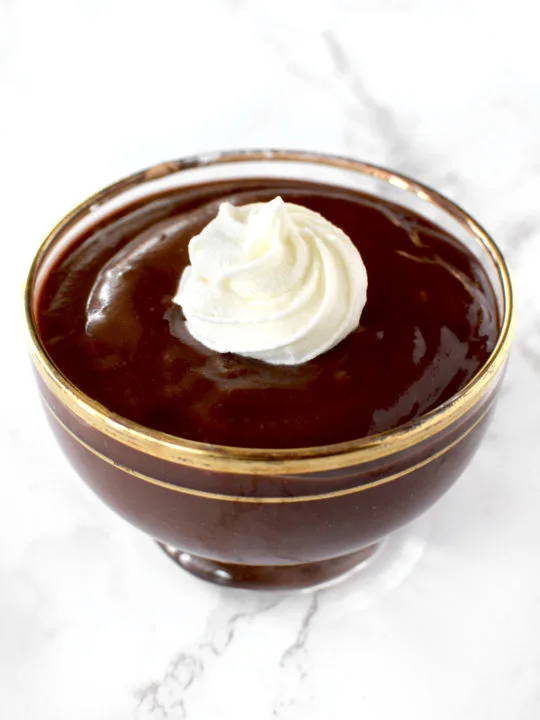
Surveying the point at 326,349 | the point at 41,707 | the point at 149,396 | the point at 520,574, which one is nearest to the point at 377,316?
the point at 326,349

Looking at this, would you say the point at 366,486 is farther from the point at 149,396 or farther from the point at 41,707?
the point at 41,707

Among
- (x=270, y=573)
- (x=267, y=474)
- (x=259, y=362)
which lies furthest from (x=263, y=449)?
(x=270, y=573)

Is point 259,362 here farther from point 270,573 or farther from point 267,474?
point 270,573

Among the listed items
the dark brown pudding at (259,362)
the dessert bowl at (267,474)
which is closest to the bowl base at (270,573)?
the dessert bowl at (267,474)

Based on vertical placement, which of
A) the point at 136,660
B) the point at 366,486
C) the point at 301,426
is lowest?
the point at 136,660

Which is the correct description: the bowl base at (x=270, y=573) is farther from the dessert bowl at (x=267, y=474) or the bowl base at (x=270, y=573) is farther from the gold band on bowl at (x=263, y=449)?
the gold band on bowl at (x=263, y=449)

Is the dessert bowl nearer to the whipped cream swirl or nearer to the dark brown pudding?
the dark brown pudding
